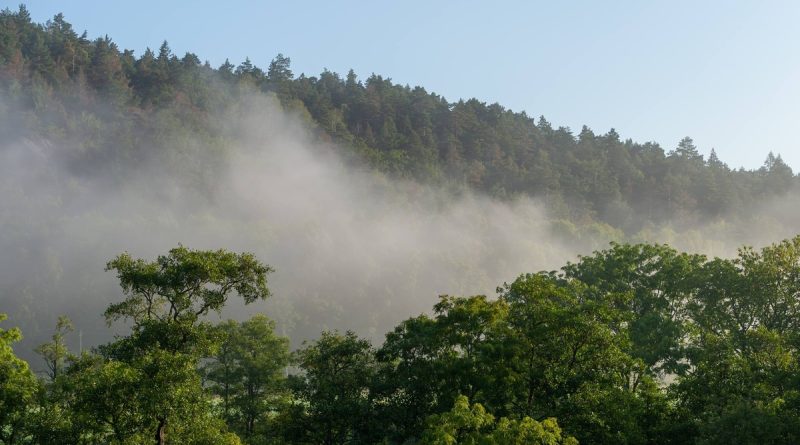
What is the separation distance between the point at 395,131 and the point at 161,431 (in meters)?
146

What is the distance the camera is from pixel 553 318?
2830cm

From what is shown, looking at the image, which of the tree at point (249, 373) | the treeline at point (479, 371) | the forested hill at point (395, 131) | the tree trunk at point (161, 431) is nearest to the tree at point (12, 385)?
the treeline at point (479, 371)

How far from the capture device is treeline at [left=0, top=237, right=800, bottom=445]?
22.4m

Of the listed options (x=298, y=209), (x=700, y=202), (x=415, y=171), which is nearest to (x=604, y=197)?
(x=700, y=202)

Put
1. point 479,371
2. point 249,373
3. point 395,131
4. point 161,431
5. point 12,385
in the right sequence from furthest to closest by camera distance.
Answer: point 395,131 → point 249,373 → point 479,371 → point 12,385 → point 161,431

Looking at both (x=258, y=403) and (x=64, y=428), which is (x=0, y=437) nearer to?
(x=64, y=428)

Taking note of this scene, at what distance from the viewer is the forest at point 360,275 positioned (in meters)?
25.2

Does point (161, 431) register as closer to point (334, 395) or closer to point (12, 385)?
point (12, 385)

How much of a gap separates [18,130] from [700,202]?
160 m

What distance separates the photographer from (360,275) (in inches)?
5231

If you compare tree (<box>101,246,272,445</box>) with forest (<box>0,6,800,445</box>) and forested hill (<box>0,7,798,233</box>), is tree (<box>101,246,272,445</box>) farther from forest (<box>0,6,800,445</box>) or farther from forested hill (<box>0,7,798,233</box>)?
forested hill (<box>0,7,798,233</box>)

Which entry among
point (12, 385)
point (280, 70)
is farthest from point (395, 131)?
point (12, 385)

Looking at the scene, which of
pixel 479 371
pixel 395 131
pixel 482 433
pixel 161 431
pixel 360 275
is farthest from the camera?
pixel 395 131

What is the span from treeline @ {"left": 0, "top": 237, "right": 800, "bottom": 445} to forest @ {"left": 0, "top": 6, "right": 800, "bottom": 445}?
0.13 metres
